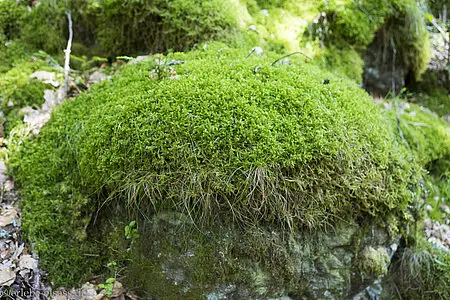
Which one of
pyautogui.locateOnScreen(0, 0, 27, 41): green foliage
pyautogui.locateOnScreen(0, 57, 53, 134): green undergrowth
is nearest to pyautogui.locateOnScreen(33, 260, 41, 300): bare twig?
pyautogui.locateOnScreen(0, 57, 53, 134): green undergrowth

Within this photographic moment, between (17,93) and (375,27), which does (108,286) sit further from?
(375,27)

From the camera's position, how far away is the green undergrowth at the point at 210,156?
95.2 inches

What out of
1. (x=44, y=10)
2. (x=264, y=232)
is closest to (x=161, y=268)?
(x=264, y=232)

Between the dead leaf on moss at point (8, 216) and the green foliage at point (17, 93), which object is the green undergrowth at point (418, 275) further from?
the green foliage at point (17, 93)

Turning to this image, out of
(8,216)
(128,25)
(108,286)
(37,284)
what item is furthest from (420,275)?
(128,25)

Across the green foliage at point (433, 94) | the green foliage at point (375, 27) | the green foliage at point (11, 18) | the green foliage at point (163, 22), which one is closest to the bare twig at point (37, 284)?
the green foliage at point (163, 22)

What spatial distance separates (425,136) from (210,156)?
10.6 feet

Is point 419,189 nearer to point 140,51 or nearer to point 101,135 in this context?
point 101,135

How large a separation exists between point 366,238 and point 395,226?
33 cm

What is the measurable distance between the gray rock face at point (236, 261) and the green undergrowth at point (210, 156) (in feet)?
0.38

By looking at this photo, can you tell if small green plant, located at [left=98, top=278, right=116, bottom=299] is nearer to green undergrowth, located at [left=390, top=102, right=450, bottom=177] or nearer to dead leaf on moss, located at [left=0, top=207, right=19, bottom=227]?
dead leaf on moss, located at [left=0, top=207, right=19, bottom=227]

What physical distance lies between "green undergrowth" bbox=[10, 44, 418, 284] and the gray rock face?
0.12 metres

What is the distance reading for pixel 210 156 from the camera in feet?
8.01

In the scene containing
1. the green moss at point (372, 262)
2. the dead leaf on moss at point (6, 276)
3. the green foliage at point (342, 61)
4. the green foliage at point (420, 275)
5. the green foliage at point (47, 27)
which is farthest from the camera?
the green foliage at point (342, 61)
